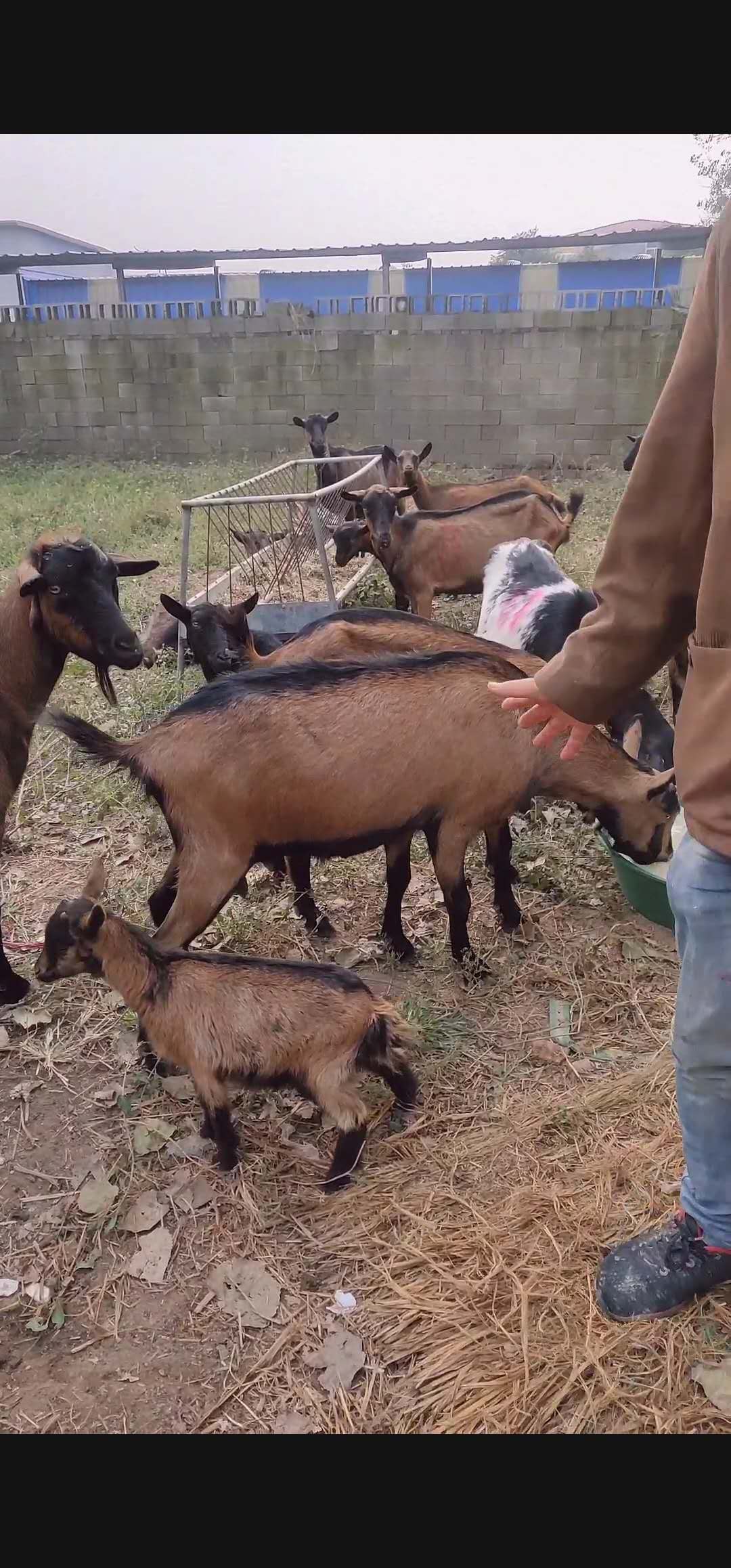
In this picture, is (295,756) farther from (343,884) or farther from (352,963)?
(343,884)

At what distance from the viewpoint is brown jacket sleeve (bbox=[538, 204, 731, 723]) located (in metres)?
1.77

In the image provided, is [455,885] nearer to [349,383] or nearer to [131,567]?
[131,567]

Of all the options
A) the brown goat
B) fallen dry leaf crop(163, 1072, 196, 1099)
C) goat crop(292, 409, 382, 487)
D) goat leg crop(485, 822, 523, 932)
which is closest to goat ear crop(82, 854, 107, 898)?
fallen dry leaf crop(163, 1072, 196, 1099)

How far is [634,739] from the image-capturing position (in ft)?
15.9

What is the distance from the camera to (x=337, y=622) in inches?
189

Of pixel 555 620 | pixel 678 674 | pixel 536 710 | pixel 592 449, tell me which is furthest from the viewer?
pixel 592 449

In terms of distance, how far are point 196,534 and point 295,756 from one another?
7546 mm

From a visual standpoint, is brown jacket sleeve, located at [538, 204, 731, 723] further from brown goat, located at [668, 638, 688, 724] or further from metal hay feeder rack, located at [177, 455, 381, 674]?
metal hay feeder rack, located at [177, 455, 381, 674]

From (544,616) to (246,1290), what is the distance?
3.93 m

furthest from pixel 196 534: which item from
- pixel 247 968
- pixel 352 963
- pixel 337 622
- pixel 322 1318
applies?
pixel 322 1318

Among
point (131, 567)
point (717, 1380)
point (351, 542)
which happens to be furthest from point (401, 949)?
point (351, 542)

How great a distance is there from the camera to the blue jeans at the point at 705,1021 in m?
1.89

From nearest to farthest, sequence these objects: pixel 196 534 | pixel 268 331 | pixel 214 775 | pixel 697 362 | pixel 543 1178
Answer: pixel 697 362, pixel 543 1178, pixel 214 775, pixel 196 534, pixel 268 331

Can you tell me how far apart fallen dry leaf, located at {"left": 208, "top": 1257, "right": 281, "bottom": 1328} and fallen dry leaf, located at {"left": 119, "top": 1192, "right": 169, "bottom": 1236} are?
0.84 ft
